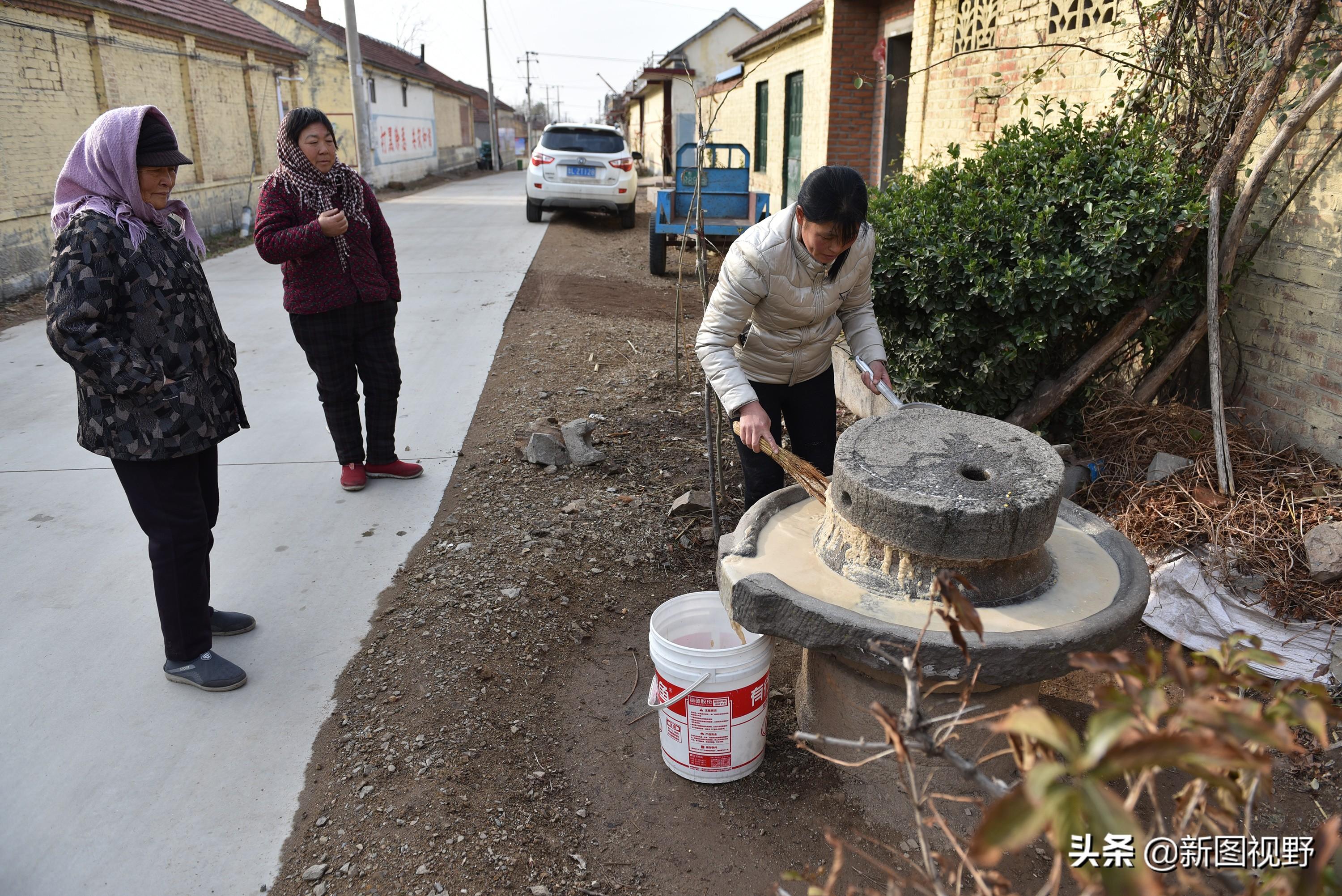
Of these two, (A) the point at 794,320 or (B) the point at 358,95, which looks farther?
(B) the point at 358,95

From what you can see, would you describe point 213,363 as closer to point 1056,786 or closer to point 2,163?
point 1056,786

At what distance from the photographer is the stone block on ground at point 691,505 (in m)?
4.17

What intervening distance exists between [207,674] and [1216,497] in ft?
12.6

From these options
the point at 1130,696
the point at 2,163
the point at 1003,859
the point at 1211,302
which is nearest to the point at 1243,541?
the point at 1211,302

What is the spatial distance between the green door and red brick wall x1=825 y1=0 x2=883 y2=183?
6.38 feet

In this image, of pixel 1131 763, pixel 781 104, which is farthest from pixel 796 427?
pixel 781 104

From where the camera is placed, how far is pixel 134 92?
39.0ft

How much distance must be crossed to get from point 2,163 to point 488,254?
5079 millimetres

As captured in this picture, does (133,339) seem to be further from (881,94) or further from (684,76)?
(684,76)

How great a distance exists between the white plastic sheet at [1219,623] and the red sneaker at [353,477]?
358 centimetres

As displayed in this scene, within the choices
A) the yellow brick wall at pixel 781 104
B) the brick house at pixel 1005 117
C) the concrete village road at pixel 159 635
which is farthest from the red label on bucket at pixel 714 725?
the yellow brick wall at pixel 781 104

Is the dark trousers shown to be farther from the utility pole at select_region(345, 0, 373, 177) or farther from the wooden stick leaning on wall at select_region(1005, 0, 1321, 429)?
the utility pole at select_region(345, 0, 373, 177)

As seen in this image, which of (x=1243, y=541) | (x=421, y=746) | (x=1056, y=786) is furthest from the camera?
(x=1243, y=541)

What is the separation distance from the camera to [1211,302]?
3.62 metres
